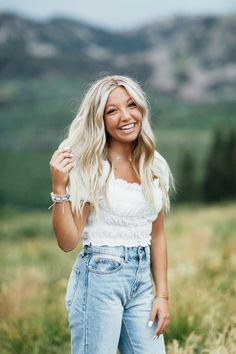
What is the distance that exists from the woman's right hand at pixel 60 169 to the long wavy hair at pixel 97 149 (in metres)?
0.04

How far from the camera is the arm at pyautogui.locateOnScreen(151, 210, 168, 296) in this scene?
96.6 inches

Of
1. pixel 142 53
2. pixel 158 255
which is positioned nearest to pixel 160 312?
pixel 158 255

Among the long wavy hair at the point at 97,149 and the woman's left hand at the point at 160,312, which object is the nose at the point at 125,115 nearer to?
the long wavy hair at the point at 97,149

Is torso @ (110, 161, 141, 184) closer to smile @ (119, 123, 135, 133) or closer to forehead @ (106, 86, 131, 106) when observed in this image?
smile @ (119, 123, 135, 133)

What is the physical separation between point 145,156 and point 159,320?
620 millimetres

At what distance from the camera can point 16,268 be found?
6.02 m

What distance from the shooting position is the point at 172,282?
4504mm

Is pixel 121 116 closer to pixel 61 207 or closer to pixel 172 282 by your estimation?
pixel 61 207

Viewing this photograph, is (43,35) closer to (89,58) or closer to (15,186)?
(89,58)

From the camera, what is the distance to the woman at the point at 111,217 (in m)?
2.22

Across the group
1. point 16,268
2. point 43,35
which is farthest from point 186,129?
point 16,268

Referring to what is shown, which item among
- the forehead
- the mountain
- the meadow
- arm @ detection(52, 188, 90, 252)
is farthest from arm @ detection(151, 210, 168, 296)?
the mountain

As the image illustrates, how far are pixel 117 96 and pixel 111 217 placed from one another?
1.48 feet

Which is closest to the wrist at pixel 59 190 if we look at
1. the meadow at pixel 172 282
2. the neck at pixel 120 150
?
the neck at pixel 120 150
